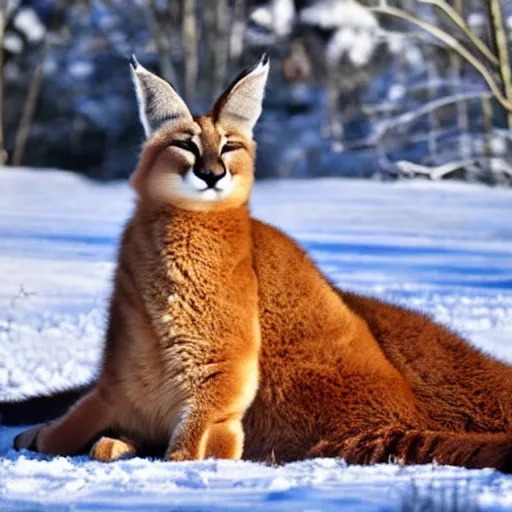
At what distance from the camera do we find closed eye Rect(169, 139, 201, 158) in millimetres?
4945

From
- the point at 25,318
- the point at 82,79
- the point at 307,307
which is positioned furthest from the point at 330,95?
the point at 307,307

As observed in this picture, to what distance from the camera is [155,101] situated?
5168mm

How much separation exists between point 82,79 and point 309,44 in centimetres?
601

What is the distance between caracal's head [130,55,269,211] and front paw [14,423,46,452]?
1.21 meters

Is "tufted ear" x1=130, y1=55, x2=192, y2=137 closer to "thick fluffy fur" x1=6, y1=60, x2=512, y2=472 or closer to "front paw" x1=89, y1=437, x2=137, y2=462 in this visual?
"thick fluffy fur" x1=6, y1=60, x2=512, y2=472

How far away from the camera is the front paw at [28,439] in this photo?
17.7 ft

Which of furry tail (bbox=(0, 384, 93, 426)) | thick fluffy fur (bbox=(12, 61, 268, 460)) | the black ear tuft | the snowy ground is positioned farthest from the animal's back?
furry tail (bbox=(0, 384, 93, 426))

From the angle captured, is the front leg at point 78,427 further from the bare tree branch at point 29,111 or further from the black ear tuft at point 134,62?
the bare tree branch at point 29,111

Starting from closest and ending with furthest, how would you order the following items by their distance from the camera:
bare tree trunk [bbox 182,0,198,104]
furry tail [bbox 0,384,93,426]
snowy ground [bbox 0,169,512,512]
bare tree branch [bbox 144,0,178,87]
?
snowy ground [bbox 0,169,512,512] < furry tail [bbox 0,384,93,426] < bare tree branch [bbox 144,0,178,87] < bare tree trunk [bbox 182,0,198,104]

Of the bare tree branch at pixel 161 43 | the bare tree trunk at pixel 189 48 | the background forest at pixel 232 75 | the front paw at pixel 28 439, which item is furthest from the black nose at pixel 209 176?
the bare tree trunk at pixel 189 48

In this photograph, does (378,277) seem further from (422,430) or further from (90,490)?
(90,490)

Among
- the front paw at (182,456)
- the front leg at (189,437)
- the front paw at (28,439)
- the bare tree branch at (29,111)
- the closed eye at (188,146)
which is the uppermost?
the bare tree branch at (29,111)

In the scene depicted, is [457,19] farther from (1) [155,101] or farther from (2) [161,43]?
(2) [161,43]

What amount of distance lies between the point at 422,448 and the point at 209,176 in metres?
1.39
